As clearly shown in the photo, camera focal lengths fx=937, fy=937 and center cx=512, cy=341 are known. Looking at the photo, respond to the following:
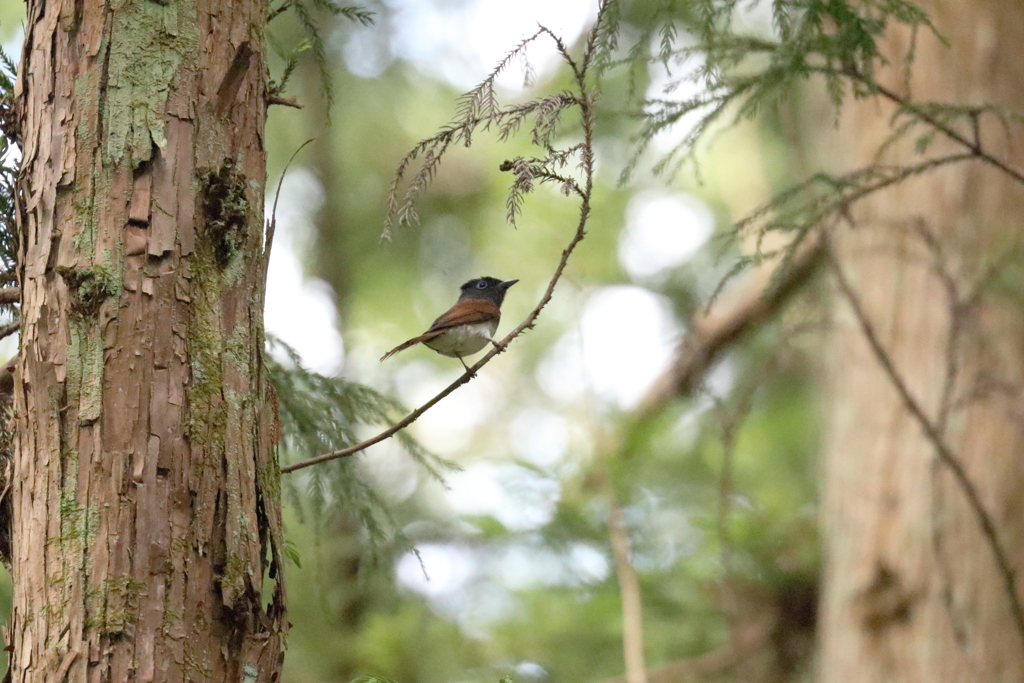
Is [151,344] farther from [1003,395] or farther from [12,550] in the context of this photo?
[1003,395]

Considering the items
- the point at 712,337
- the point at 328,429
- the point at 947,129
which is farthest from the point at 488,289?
the point at 712,337

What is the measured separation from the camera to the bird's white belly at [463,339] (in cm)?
455

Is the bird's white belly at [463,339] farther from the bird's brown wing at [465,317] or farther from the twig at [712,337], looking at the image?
the twig at [712,337]

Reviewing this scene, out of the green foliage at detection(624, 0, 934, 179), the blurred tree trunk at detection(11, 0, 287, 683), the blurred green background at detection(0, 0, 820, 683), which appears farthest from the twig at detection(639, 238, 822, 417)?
the blurred tree trunk at detection(11, 0, 287, 683)

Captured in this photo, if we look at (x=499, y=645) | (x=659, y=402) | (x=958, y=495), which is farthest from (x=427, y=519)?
(x=958, y=495)

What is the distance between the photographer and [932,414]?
546 cm

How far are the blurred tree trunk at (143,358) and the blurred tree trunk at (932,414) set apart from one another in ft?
11.8

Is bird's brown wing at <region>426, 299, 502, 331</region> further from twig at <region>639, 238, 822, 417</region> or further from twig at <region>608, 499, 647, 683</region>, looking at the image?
twig at <region>639, 238, 822, 417</region>

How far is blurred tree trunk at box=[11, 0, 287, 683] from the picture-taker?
2068 mm

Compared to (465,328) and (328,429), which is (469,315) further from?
(328,429)

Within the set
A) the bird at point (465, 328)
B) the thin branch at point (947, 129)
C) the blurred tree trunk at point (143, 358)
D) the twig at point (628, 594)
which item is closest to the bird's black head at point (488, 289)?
the bird at point (465, 328)

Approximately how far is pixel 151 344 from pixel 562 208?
631 cm

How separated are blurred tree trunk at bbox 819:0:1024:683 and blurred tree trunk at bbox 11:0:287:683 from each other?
3.58 m

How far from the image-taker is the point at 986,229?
5.63m
